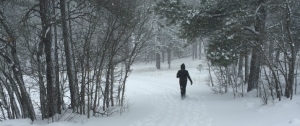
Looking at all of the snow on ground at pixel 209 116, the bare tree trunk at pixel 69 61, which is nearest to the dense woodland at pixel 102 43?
the bare tree trunk at pixel 69 61

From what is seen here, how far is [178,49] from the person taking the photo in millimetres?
43094

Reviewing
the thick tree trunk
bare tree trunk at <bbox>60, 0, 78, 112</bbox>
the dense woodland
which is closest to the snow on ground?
the dense woodland

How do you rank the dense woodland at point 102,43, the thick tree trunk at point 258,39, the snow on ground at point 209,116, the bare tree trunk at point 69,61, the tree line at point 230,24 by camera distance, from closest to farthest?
the snow on ground at point 209,116
the dense woodland at point 102,43
the bare tree trunk at point 69,61
the thick tree trunk at point 258,39
the tree line at point 230,24

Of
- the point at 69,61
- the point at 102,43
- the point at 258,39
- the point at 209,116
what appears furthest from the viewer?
the point at 258,39

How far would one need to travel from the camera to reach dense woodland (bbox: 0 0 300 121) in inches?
274

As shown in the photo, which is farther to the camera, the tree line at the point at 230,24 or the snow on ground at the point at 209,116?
the tree line at the point at 230,24

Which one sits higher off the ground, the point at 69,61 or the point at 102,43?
the point at 102,43

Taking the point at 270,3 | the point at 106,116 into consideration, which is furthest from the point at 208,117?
the point at 270,3

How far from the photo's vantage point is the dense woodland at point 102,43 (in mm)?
6969

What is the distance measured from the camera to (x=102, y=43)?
312 inches

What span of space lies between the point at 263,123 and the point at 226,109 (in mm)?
2323

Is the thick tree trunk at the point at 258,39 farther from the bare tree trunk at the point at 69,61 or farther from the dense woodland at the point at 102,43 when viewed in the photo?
the bare tree trunk at the point at 69,61

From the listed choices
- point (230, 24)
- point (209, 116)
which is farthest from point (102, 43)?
Answer: point (230, 24)

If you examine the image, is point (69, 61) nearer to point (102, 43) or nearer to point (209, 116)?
point (102, 43)
